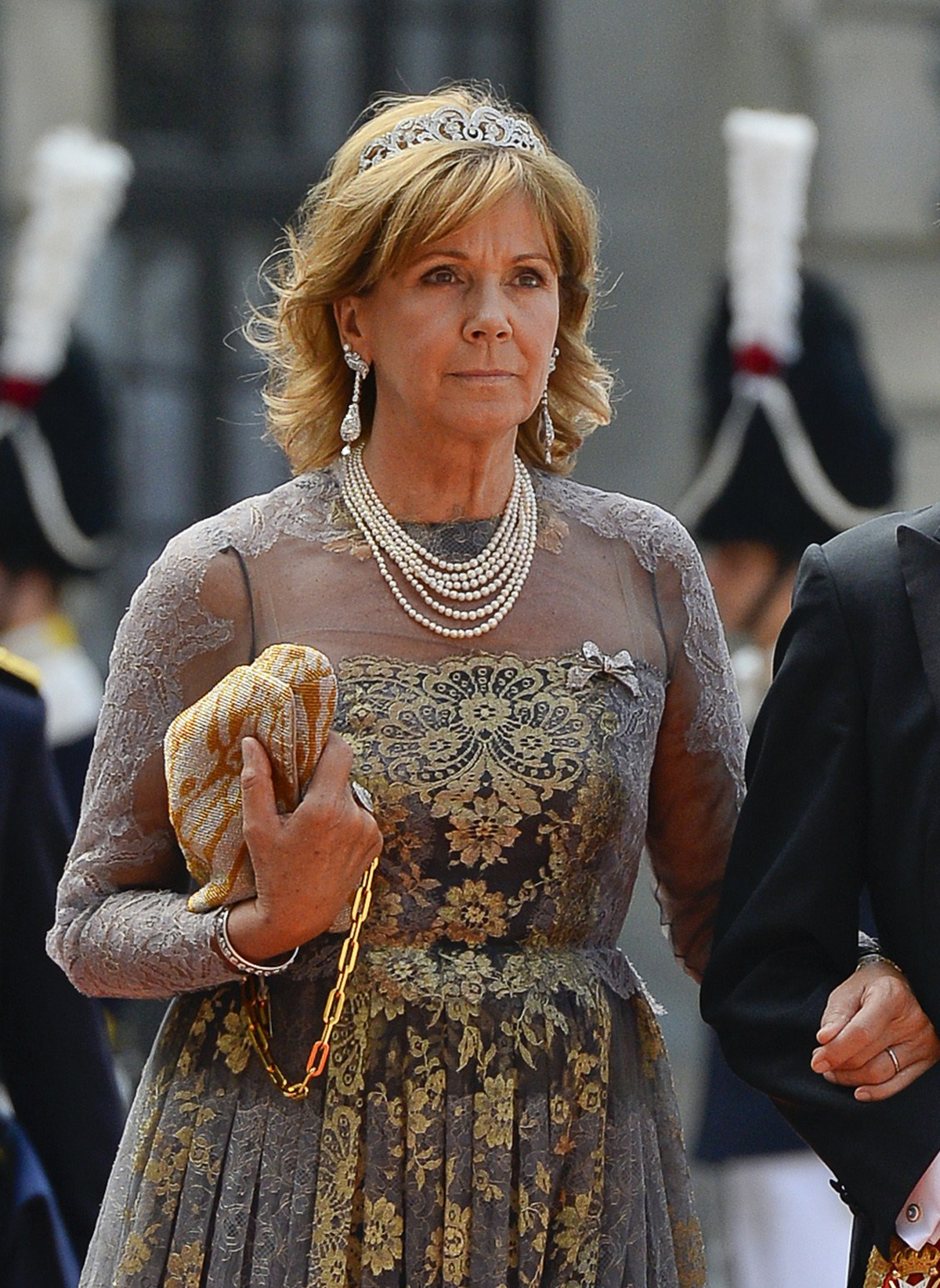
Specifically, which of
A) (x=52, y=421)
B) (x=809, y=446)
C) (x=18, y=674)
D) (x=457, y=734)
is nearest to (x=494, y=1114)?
(x=457, y=734)

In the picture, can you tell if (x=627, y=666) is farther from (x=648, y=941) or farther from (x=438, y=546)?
(x=648, y=941)

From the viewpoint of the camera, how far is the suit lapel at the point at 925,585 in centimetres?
290

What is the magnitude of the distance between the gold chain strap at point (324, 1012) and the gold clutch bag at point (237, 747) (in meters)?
0.14

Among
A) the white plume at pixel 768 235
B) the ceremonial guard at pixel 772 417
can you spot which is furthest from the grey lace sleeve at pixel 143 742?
the white plume at pixel 768 235

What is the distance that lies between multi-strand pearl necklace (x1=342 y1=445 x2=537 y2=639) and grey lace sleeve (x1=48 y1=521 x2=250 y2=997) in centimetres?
18

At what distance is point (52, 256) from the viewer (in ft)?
22.8

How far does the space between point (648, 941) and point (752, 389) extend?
2.86 meters

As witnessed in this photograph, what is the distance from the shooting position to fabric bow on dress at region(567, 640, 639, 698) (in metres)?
3.17

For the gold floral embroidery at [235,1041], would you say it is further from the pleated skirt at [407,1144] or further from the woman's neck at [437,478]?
the woman's neck at [437,478]

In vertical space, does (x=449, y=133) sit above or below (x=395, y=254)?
above

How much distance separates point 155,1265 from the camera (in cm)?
312

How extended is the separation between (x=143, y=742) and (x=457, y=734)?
0.39 metres

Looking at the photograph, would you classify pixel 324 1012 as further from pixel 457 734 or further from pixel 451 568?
pixel 451 568

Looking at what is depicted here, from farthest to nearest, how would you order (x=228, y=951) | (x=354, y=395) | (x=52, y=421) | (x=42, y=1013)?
(x=52, y=421), (x=42, y=1013), (x=354, y=395), (x=228, y=951)
